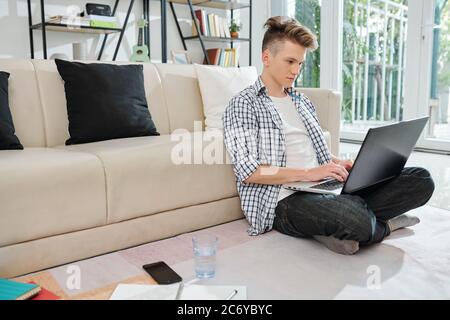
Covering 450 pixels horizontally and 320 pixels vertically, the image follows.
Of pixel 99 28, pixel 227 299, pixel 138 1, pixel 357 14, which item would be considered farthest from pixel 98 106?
pixel 357 14

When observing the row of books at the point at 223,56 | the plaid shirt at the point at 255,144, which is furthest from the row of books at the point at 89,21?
the plaid shirt at the point at 255,144

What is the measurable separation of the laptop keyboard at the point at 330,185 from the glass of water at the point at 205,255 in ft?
1.48

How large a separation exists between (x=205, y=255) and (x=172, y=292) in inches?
8.1

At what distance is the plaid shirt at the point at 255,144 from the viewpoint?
1.71 m

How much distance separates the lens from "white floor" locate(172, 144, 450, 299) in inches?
52.6

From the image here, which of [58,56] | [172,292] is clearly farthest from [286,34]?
[58,56]

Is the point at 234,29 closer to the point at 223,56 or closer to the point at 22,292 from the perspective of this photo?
the point at 223,56

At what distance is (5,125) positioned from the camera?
5.72 ft

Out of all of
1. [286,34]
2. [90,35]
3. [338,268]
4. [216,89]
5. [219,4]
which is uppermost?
[219,4]

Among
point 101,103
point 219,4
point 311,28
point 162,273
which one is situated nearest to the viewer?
point 162,273
